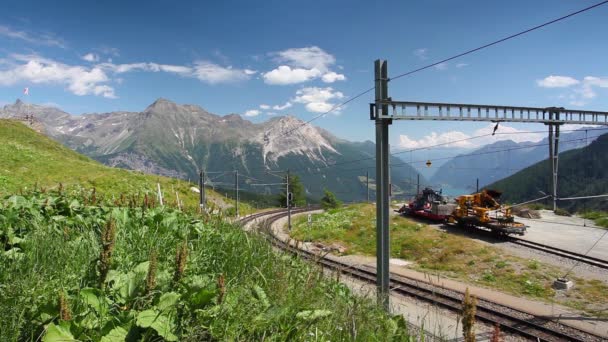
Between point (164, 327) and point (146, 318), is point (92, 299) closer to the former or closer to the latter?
point (146, 318)

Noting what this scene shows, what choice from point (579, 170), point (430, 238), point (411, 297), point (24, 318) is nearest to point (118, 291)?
point (24, 318)

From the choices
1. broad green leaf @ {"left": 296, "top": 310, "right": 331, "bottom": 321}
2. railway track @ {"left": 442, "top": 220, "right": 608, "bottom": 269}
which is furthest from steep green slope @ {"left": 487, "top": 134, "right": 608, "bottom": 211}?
broad green leaf @ {"left": 296, "top": 310, "right": 331, "bottom": 321}

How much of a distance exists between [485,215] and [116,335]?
35.2 m

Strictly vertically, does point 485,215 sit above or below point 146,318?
below

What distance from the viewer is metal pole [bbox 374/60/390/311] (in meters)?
14.3

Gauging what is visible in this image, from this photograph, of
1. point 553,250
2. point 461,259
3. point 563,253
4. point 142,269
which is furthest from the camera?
point 553,250

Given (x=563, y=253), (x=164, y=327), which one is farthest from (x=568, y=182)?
(x=164, y=327)

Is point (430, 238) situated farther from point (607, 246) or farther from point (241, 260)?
point (241, 260)

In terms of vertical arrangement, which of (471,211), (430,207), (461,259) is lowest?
(461,259)

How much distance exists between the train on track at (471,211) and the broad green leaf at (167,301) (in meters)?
31.4

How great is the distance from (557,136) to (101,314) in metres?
23.5

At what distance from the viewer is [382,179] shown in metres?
14.6

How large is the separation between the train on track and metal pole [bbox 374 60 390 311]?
19449mm

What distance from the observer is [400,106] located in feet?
48.6
